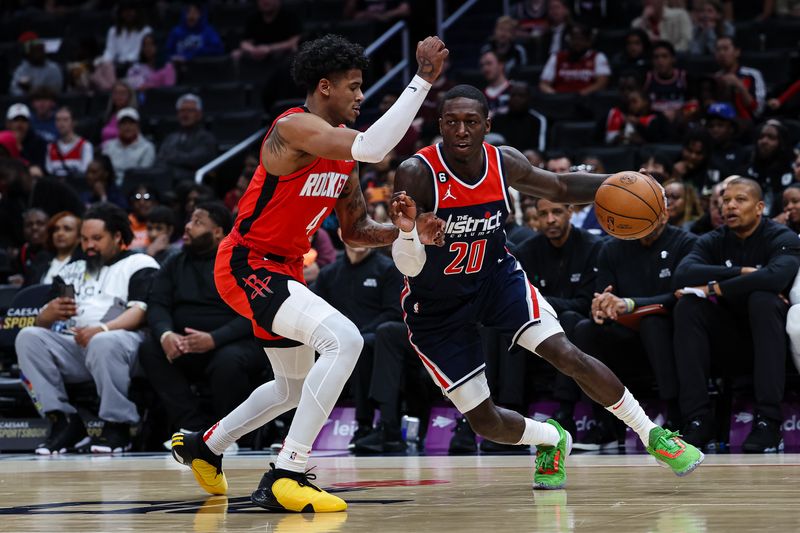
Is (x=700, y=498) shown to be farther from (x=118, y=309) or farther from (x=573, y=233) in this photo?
(x=118, y=309)

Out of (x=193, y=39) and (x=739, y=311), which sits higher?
(x=193, y=39)

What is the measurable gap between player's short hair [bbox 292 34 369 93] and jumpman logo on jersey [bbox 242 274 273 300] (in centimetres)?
79

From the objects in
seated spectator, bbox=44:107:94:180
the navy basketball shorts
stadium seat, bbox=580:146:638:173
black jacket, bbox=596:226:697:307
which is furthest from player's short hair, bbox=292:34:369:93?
seated spectator, bbox=44:107:94:180

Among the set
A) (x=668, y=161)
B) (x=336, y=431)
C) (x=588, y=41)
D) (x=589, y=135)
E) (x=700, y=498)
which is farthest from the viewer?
(x=588, y=41)

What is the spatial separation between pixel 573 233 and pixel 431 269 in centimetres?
306

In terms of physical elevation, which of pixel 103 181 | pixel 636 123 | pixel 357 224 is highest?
pixel 636 123

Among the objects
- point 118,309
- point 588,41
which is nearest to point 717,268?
point 118,309

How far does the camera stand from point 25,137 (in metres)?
13.2

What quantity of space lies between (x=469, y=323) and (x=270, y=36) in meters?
9.71

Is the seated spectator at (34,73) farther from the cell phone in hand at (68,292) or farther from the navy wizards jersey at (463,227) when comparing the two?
the navy wizards jersey at (463,227)

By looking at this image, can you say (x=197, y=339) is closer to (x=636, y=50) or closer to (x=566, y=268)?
(x=566, y=268)

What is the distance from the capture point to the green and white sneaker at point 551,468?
5.12 meters

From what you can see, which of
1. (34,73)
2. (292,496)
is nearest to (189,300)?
(292,496)

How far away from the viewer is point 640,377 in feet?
24.9
